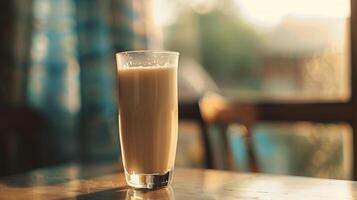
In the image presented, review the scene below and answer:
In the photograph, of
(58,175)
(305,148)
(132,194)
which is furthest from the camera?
(305,148)

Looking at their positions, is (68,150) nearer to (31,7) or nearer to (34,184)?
(31,7)

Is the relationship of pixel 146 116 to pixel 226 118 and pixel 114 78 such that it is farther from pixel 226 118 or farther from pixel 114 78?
pixel 114 78

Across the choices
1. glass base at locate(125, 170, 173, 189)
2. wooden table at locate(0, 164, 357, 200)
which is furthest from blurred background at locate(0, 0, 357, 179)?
glass base at locate(125, 170, 173, 189)

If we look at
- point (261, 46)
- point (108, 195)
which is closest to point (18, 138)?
point (261, 46)

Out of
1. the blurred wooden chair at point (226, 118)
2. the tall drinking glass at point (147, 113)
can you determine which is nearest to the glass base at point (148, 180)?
the tall drinking glass at point (147, 113)

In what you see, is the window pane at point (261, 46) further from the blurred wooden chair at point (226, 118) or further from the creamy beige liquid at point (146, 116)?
the creamy beige liquid at point (146, 116)

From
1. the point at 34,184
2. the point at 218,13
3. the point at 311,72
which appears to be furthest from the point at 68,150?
the point at 34,184
